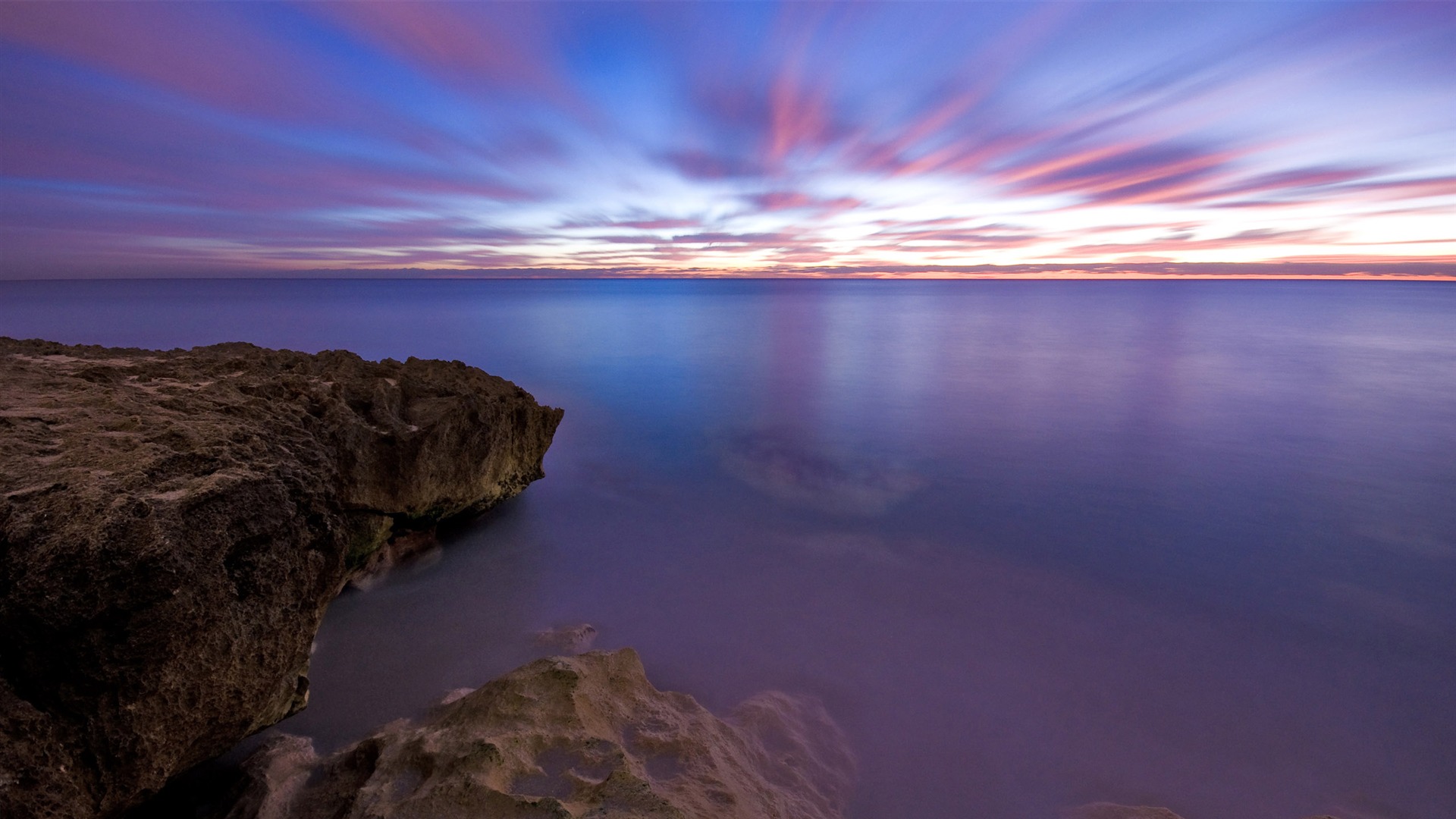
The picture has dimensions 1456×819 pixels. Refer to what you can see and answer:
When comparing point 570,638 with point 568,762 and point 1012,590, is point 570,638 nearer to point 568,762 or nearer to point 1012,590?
point 568,762

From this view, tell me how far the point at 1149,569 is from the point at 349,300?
7346 centimetres

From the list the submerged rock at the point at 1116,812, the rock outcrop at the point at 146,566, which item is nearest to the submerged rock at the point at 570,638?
the rock outcrop at the point at 146,566

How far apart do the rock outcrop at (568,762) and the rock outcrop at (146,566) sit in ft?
2.13

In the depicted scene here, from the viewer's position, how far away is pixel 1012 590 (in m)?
6.82

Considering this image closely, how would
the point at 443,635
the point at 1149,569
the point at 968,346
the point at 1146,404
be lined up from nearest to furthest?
the point at 443,635 → the point at 1149,569 → the point at 1146,404 → the point at 968,346

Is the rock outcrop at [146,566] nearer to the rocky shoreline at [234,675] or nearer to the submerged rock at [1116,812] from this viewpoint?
the rocky shoreline at [234,675]

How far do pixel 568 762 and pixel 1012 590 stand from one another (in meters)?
5.38

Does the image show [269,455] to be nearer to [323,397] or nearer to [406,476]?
[323,397]

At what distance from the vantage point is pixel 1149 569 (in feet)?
24.1

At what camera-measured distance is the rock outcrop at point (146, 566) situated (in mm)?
2729

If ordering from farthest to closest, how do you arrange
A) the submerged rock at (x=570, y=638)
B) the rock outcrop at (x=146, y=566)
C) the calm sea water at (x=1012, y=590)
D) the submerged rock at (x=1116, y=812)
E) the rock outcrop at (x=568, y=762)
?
the submerged rock at (x=570, y=638), the calm sea water at (x=1012, y=590), the submerged rock at (x=1116, y=812), the rock outcrop at (x=568, y=762), the rock outcrop at (x=146, y=566)

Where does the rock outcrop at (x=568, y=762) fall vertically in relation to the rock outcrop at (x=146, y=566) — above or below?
below

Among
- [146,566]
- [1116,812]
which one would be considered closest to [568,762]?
[146,566]

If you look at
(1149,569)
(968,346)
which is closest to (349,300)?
(968,346)
